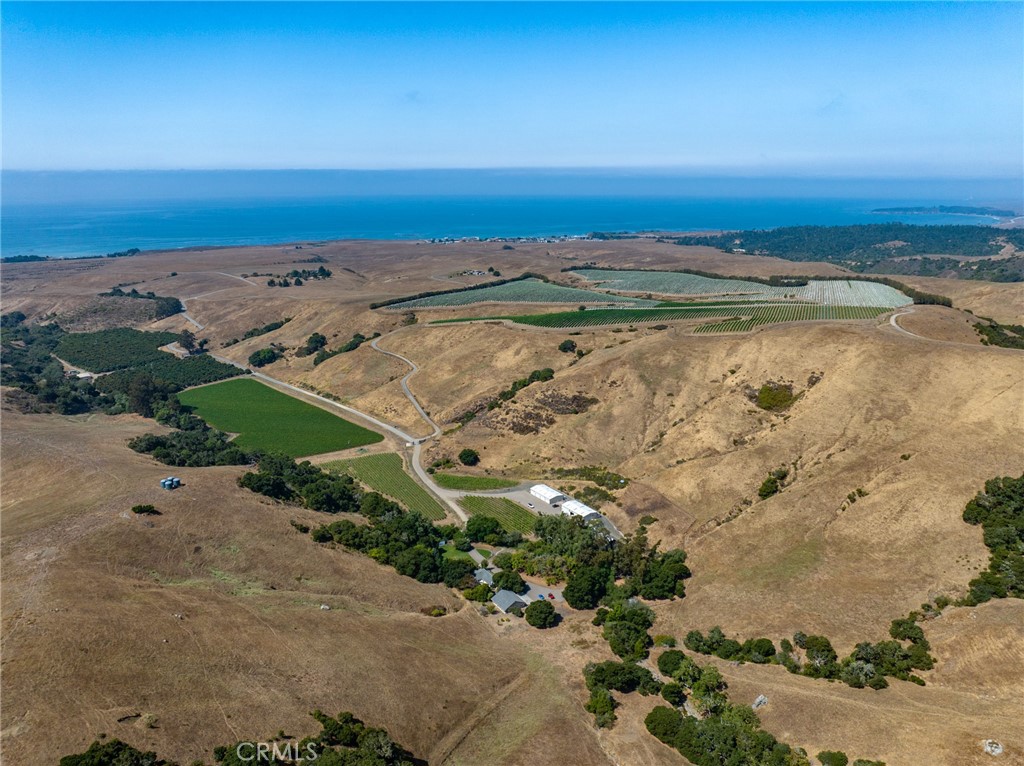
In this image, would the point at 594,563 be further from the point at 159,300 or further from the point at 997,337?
the point at 159,300

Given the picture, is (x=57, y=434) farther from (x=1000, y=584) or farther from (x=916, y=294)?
(x=916, y=294)

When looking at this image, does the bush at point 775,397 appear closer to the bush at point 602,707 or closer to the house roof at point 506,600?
the house roof at point 506,600

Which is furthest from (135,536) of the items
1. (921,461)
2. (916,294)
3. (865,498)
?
(916,294)

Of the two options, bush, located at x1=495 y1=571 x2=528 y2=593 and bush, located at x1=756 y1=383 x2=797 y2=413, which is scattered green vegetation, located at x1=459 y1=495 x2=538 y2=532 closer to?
bush, located at x1=495 y1=571 x2=528 y2=593

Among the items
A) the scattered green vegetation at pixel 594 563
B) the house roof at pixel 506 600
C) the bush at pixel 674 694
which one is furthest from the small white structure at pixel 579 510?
the bush at pixel 674 694

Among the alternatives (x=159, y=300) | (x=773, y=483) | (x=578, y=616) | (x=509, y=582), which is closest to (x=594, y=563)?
(x=578, y=616)
